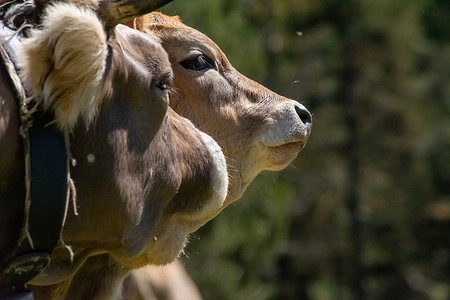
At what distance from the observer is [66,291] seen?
141 inches

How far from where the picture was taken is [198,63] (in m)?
5.17

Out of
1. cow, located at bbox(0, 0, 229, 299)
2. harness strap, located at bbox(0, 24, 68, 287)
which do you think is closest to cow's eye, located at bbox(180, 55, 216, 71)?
cow, located at bbox(0, 0, 229, 299)

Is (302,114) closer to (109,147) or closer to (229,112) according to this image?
(229,112)

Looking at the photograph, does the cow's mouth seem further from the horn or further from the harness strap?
the harness strap

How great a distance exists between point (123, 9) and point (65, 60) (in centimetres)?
24

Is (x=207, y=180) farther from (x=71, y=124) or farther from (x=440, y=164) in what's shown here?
(x=440, y=164)

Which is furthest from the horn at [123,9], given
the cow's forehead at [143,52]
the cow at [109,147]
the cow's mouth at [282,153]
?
the cow's mouth at [282,153]

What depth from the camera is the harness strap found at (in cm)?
255

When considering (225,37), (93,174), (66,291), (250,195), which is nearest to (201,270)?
(250,195)

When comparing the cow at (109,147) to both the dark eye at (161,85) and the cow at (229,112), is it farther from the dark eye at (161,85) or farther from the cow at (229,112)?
the cow at (229,112)

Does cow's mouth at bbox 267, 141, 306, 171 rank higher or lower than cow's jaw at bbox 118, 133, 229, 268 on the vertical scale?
lower

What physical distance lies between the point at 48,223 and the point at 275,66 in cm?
1523

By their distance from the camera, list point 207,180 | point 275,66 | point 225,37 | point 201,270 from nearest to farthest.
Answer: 1. point 207,180
2. point 225,37
3. point 201,270
4. point 275,66

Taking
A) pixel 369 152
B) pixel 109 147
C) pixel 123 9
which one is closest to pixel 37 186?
pixel 109 147
